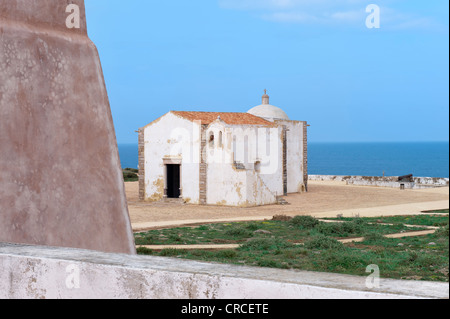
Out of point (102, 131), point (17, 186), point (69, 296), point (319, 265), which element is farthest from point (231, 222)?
point (69, 296)

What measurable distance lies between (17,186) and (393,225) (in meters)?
15.0

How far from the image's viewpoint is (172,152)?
2902cm

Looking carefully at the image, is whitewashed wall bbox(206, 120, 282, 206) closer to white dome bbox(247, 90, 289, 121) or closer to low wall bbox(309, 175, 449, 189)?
white dome bbox(247, 90, 289, 121)

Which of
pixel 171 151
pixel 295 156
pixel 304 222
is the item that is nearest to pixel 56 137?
pixel 304 222

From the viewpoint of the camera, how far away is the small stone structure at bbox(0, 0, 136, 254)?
6.00 metres

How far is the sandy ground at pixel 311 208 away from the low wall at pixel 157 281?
46.9 feet

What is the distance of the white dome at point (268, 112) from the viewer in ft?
112

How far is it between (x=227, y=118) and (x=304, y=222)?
12.8 m

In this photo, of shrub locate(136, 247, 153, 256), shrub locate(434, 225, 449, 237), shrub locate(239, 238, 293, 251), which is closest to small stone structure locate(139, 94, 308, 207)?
shrub locate(434, 225, 449, 237)

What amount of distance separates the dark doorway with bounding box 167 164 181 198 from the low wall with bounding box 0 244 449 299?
2572 centimetres

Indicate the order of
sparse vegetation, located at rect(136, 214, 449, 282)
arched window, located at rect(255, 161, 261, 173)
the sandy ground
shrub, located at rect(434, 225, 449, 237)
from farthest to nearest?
arched window, located at rect(255, 161, 261, 173) → the sandy ground → shrub, located at rect(434, 225, 449, 237) → sparse vegetation, located at rect(136, 214, 449, 282)

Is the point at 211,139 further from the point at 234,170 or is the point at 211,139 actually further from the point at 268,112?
the point at 268,112

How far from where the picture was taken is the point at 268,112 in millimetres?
34281

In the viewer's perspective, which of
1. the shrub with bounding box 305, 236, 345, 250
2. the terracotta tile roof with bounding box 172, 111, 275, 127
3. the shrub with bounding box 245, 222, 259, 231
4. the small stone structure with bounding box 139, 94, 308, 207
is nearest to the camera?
the shrub with bounding box 305, 236, 345, 250
